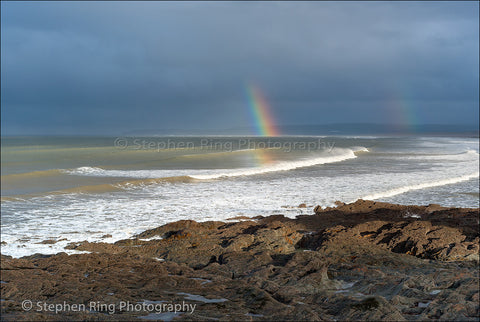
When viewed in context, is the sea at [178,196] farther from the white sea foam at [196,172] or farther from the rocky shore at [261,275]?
the rocky shore at [261,275]

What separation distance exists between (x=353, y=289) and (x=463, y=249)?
3.24m

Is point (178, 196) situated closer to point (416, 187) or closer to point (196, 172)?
point (196, 172)

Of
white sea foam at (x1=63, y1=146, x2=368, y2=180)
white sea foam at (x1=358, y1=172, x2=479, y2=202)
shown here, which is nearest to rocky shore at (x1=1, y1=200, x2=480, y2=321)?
white sea foam at (x1=358, y1=172, x2=479, y2=202)

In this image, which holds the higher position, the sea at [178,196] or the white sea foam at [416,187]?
the white sea foam at [416,187]

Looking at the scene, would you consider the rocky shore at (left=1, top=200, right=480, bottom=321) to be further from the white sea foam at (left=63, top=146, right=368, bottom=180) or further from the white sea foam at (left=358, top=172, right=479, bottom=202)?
the white sea foam at (left=63, top=146, right=368, bottom=180)

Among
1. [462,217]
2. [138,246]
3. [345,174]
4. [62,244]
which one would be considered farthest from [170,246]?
A: [345,174]

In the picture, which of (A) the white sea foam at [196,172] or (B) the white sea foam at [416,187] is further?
(A) the white sea foam at [196,172]

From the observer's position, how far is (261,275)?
7434 millimetres

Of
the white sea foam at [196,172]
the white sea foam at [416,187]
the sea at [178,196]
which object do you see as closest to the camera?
the sea at [178,196]

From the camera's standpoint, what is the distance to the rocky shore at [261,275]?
19.1ft

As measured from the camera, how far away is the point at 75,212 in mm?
14789

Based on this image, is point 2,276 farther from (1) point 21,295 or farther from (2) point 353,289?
(2) point 353,289

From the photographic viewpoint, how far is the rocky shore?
5.84m

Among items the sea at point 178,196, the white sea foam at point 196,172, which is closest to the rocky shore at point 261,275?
the sea at point 178,196
